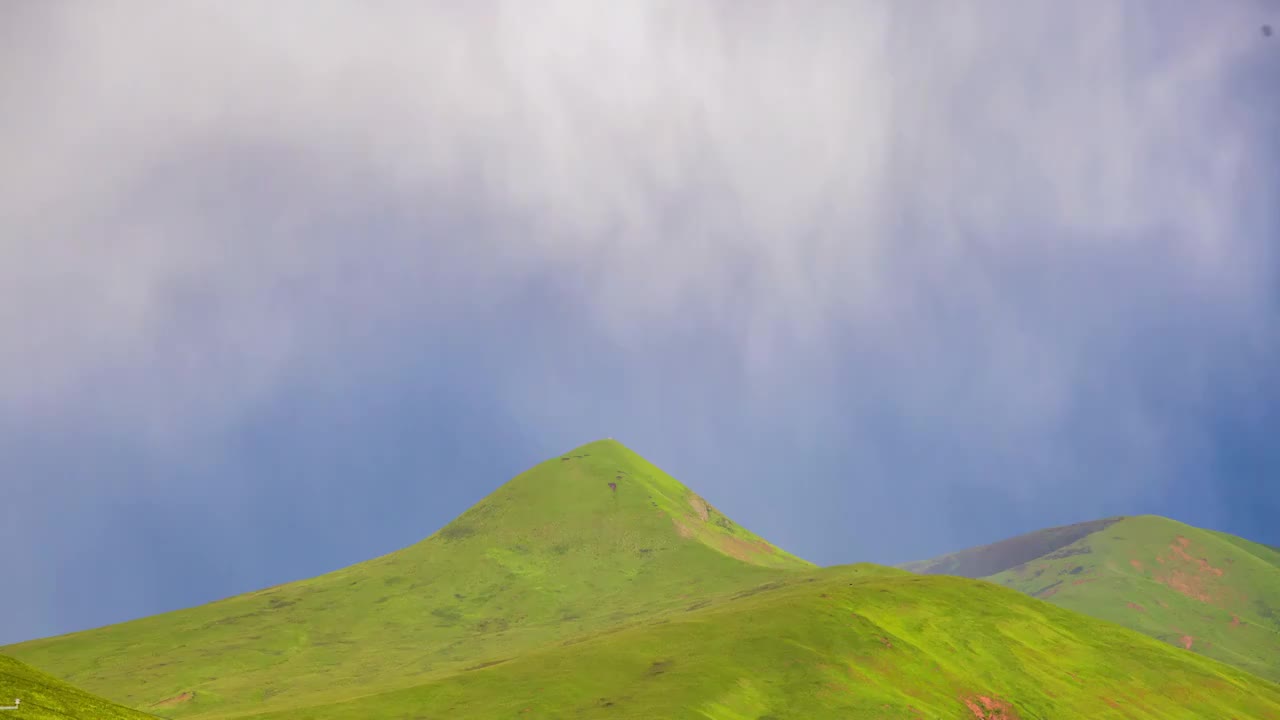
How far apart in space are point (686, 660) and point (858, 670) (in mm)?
23136

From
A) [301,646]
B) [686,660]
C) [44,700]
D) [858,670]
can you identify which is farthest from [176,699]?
[858,670]

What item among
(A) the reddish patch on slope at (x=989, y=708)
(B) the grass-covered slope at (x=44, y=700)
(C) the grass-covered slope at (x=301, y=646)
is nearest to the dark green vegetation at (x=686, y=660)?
(A) the reddish patch on slope at (x=989, y=708)

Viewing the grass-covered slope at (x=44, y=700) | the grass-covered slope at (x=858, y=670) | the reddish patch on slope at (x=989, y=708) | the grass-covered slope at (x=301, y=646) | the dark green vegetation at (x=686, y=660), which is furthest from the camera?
the grass-covered slope at (x=301, y=646)

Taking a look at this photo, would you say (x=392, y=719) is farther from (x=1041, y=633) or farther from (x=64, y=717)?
(x=1041, y=633)

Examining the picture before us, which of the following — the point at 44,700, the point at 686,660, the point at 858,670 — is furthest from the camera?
the point at 858,670

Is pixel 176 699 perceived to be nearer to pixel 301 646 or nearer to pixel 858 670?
pixel 301 646

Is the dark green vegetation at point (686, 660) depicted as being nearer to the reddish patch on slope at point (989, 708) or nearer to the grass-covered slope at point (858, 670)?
the reddish patch on slope at point (989, 708)

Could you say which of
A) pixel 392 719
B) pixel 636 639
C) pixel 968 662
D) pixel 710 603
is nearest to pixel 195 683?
pixel 392 719

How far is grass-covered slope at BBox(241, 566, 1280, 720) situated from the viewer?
106 meters

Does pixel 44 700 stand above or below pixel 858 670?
below

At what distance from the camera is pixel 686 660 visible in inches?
4675

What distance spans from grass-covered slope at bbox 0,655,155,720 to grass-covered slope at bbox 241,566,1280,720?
152 feet

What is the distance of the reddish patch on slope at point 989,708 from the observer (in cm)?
11738

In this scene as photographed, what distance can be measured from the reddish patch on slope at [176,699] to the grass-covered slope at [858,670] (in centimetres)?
4412
